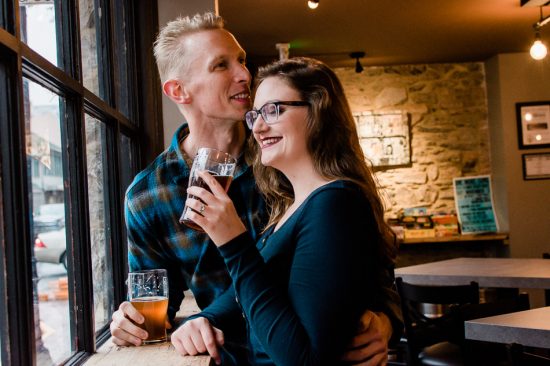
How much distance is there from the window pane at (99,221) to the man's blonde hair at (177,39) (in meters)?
0.30

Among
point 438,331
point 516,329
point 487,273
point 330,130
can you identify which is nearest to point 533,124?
point 487,273

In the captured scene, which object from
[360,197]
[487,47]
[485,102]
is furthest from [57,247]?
[485,102]

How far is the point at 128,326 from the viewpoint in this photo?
1.50 m

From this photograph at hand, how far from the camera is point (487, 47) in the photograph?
6.43 m

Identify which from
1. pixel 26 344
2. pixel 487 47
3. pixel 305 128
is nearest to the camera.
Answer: pixel 26 344

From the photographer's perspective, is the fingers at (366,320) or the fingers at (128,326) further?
the fingers at (128,326)

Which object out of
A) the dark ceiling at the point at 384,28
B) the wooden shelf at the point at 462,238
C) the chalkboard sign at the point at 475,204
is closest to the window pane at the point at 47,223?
the dark ceiling at the point at 384,28

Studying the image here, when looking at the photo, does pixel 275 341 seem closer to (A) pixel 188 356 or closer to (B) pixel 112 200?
(A) pixel 188 356

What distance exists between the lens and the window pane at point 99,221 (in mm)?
2020

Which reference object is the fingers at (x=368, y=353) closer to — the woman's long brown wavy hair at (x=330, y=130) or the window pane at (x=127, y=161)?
the woman's long brown wavy hair at (x=330, y=130)

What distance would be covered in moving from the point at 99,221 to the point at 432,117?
5516 millimetres

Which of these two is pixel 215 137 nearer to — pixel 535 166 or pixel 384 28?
pixel 384 28

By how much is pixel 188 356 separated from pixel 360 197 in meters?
0.54

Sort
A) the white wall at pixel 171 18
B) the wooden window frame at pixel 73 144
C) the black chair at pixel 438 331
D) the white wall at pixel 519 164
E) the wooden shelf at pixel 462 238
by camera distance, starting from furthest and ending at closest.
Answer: the white wall at pixel 519 164 → the wooden shelf at pixel 462 238 → the black chair at pixel 438 331 → the white wall at pixel 171 18 → the wooden window frame at pixel 73 144
